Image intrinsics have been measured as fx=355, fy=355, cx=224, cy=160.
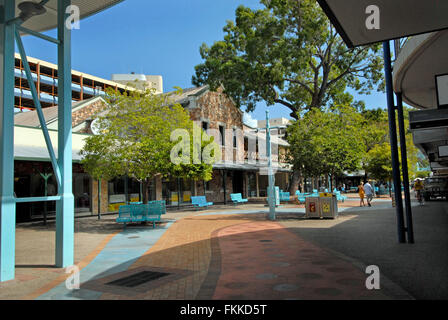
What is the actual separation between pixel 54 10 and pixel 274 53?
52.7ft

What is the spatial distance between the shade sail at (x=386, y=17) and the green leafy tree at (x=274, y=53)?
1637cm

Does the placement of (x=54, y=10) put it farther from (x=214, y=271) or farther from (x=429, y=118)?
(x=429, y=118)

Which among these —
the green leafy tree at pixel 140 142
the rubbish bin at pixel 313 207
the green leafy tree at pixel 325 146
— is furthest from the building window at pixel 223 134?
the green leafy tree at pixel 140 142

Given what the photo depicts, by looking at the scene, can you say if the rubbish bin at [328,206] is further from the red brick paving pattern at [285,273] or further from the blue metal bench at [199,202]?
the blue metal bench at [199,202]

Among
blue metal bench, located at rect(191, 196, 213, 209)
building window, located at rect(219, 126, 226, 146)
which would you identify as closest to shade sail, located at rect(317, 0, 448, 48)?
blue metal bench, located at rect(191, 196, 213, 209)

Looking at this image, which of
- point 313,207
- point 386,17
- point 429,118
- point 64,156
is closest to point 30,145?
point 64,156

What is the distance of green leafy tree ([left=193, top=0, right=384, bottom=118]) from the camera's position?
21.9 m

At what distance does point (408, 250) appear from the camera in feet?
24.6

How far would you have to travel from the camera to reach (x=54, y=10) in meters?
7.89

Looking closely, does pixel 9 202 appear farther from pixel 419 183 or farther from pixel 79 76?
pixel 79 76

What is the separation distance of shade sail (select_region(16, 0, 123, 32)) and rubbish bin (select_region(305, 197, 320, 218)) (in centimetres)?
1074

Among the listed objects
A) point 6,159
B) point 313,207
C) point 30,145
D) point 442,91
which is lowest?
point 313,207

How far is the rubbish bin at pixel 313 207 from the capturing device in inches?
581
